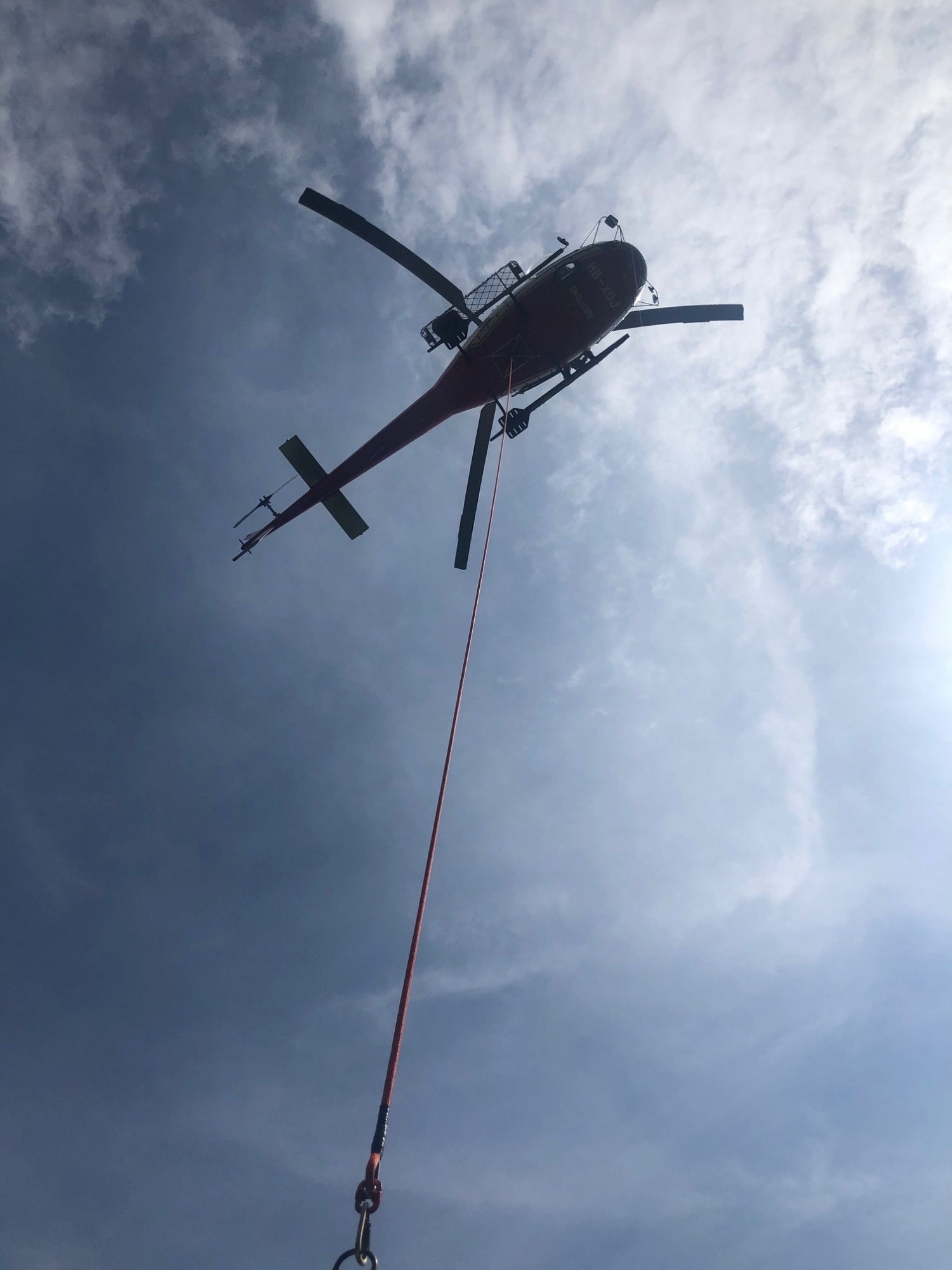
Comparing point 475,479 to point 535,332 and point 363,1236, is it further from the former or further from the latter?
point 363,1236

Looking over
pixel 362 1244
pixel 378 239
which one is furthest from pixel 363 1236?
pixel 378 239

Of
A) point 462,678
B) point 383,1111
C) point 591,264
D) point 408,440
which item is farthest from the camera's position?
point 408,440

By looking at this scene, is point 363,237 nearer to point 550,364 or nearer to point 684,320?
point 550,364

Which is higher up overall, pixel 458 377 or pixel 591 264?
pixel 591 264

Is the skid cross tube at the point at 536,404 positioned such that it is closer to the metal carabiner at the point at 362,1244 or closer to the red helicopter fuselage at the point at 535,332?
the red helicopter fuselage at the point at 535,332

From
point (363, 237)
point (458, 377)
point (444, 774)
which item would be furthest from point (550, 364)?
point (444, 774)

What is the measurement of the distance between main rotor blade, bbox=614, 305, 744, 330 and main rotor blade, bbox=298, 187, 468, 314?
4367 millimetres

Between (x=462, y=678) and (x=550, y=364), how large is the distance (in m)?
9.96

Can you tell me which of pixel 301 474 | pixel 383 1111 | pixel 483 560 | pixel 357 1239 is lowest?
pixel 357 1239

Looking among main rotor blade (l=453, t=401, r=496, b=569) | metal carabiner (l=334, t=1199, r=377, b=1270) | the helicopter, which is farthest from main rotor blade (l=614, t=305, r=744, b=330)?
metal carabiner (l=334, t=1199, r=377, b=1270)

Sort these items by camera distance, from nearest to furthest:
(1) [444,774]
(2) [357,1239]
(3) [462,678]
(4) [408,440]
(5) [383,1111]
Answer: (2) [357,1239]
(5) [383,1111]
(1) [444,774]
(3) [462,678]
(4) [408,440]

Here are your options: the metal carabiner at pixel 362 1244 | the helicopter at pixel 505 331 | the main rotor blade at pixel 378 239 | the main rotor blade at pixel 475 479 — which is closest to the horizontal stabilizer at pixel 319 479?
the helicopter at pixel 505 331

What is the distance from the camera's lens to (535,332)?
47.0 feet

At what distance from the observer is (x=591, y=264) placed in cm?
1411
